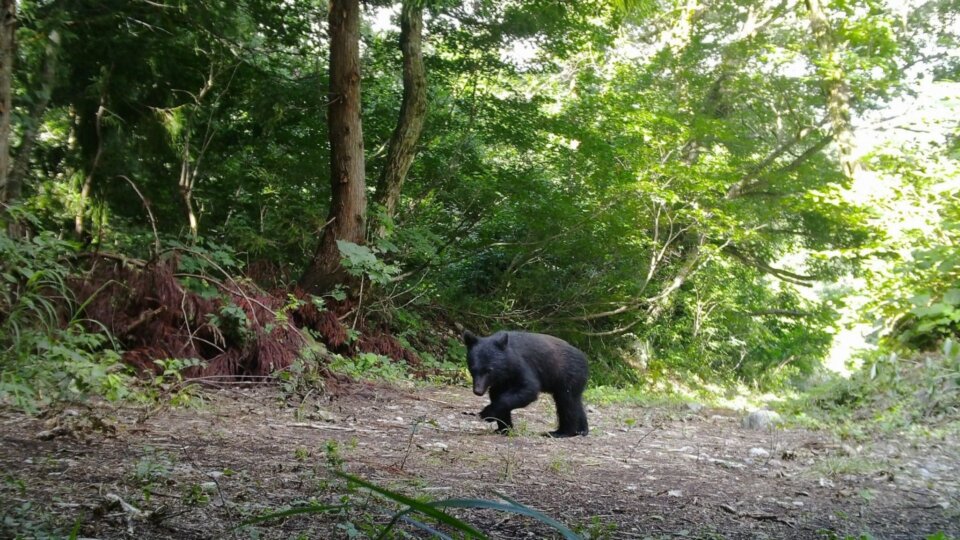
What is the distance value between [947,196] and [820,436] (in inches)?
130

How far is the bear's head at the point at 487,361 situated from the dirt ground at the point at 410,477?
1.32 ft

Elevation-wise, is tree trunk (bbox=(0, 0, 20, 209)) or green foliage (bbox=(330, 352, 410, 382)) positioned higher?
tree trunk (bbox=(0, 0, 20, 209))

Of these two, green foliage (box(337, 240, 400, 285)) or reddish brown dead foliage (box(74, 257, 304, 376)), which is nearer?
reddish brown dead foliage (box(74, 257, 304, 376))

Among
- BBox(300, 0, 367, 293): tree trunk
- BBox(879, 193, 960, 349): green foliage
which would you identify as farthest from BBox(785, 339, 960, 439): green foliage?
BBox(300, 0, 367, 293): tree trunk

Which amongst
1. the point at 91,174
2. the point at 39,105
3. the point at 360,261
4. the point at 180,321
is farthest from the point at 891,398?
the point at 39,105

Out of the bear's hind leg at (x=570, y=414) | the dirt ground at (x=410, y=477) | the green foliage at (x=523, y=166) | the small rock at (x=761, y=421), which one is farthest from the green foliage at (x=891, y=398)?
the bear's hind leg at (x=570, y=414)

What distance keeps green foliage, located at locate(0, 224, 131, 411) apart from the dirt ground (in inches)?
7.2

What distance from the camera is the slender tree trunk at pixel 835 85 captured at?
43.1 feet

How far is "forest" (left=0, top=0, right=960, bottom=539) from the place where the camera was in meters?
3.53

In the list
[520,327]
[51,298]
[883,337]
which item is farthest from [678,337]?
[51,298]

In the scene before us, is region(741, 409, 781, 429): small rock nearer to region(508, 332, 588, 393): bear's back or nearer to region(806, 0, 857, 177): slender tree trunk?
region(508, 332, 588, 393): bear's back

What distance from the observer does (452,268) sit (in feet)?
47.3

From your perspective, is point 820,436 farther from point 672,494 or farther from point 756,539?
point 756,539

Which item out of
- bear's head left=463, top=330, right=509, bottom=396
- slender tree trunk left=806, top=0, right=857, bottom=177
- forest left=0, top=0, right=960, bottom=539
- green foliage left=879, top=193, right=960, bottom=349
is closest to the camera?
forest left=0, top=0, right=960, bottom=539
